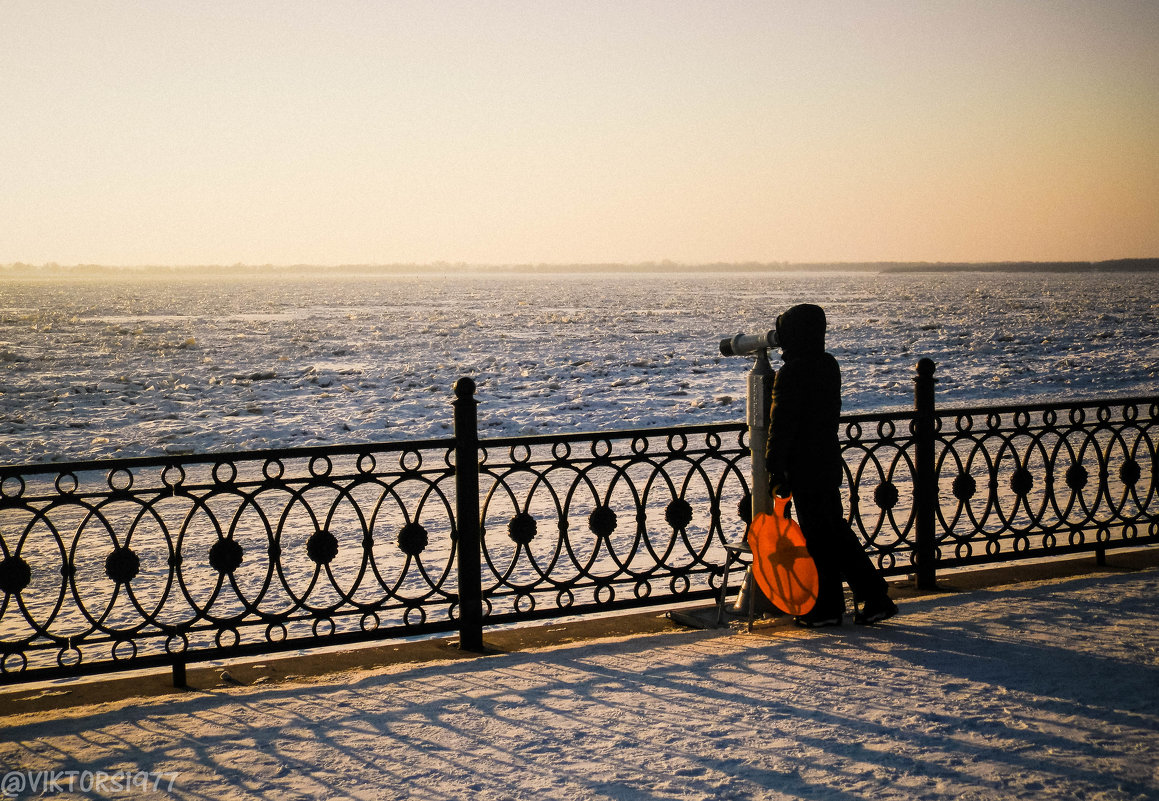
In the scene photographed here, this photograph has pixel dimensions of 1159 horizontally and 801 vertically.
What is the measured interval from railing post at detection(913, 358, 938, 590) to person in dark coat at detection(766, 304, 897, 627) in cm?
105

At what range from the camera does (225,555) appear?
492 centimetres

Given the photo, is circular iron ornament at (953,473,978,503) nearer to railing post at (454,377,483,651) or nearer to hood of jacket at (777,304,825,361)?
hood of jacket at (777,304,825,361)

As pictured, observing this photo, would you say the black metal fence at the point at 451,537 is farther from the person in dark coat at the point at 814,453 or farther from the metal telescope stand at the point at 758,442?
the person in dark coat at the point at 814,453

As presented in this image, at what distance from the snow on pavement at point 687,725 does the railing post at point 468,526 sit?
0.24 meters

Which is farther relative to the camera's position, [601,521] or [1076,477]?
[1076,477]

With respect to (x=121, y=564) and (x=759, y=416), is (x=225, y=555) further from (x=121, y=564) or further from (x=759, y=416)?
(x=759, y=416)

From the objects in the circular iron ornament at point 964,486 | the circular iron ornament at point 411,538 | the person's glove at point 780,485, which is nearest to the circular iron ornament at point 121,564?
the circular iron ornament at point 411,538

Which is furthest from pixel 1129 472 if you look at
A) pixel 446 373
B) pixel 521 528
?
pixel 446 373

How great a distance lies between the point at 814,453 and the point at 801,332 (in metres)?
0.64

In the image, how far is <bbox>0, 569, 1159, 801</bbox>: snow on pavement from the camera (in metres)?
3.50

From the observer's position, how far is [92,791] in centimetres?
353

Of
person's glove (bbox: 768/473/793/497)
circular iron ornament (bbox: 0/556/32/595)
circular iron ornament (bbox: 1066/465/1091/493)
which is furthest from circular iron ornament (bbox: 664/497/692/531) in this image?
circular iron ornament (bbox: 0/556/32/595)

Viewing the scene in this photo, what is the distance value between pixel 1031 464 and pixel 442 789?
433 inches

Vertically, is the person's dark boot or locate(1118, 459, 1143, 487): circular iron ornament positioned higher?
locate(1118, 459, 1143, 487): circular iron ornament
